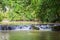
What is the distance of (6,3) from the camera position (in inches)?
608

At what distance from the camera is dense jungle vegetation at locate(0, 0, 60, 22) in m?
15.2

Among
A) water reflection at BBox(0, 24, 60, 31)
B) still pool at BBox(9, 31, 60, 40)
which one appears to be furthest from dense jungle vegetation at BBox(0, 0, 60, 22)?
still pool at BBox(9, 31, 60, 40)

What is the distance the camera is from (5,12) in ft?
50.0

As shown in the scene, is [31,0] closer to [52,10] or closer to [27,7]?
[27,7]

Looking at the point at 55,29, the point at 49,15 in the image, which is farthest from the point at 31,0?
the point at 55,29

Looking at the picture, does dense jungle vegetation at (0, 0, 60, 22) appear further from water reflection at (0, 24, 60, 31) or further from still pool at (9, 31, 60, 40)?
A: still pool at (9, 31, 60, 40)

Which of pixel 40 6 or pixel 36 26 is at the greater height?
pixel 40 6

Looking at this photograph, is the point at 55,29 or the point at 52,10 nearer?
the point at 55,29

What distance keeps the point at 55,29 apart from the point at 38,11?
1.73 m

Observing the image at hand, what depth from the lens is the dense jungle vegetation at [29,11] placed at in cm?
1525

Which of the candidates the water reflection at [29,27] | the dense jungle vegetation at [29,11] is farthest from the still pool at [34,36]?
the dense jungle vegetation at [29,11]

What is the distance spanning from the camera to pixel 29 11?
50.7ft

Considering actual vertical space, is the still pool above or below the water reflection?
above

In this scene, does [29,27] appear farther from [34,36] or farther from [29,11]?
[34,36]
